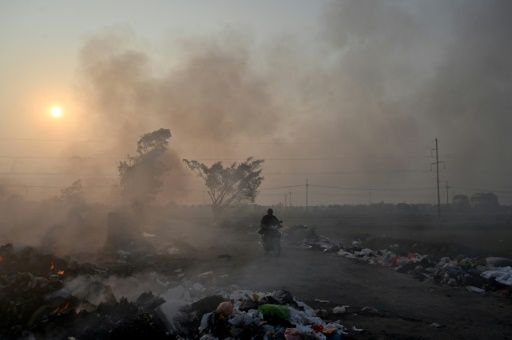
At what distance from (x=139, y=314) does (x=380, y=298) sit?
489 cm

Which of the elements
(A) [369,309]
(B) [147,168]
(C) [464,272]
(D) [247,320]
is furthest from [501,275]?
(B) [147,168]

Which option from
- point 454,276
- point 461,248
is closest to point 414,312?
point 454,276

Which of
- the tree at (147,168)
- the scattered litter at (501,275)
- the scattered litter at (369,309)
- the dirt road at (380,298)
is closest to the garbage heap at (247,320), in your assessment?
the dirt road at (380,298)

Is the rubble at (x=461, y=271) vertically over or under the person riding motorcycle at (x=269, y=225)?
under

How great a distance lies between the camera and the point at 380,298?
7887 mm

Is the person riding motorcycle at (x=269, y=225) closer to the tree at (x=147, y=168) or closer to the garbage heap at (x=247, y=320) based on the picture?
the garbage heap at (x=247, y=320)

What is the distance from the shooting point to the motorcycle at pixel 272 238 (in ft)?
44.1

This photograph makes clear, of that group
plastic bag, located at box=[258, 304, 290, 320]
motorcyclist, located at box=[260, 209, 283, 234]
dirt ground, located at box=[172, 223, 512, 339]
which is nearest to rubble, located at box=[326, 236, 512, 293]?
dirt ground, located at box=[172, 223, 512, 339]

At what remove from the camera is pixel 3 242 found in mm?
13469

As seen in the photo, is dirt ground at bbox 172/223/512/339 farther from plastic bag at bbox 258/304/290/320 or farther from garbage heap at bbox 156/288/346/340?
plastic bag at bbox 258/304/290/320

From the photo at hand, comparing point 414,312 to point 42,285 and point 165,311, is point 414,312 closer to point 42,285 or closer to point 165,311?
point 165,311

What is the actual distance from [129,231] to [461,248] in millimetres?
14067

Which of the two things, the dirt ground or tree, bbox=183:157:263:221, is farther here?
tree, bbox=183:157:263:221

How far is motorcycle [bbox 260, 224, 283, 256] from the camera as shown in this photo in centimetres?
1344
